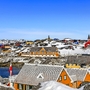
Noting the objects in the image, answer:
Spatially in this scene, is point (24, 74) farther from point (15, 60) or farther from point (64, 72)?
point (15, 60)

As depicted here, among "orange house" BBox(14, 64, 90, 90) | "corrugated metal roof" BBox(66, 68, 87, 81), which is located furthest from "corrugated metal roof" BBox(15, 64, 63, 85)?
"corrugated metal roof" BBox(66, 68, 87, 81)

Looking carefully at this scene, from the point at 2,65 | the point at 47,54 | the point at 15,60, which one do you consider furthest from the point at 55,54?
the point at 2,65

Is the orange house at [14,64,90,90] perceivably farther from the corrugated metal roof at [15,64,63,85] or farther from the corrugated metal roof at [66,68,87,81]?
the corrugated metal roof at [66,68,87,81]

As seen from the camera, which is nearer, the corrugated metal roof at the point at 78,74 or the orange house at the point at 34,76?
the orange house at the point at 34,76

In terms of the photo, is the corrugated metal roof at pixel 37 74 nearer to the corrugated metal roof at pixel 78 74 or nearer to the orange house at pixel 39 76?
the orange house at pixel 39 76

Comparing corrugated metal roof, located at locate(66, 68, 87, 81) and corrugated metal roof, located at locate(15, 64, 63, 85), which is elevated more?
corrugated metal roof, located at locate(15, 64, 63, 85)

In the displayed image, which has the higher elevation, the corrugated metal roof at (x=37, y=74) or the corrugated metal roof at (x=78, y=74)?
the corrugated metal roof at (x=37, y=74)

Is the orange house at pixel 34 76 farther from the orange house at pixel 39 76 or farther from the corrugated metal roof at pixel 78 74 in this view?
the corrugated metal roof at pixel 78 74

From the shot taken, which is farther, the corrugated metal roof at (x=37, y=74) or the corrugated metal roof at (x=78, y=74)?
the corrugated metal roof at (x=78, y=74)

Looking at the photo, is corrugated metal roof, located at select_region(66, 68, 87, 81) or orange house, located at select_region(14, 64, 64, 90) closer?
orange house, located at select_region(14, 64, 64, 90)

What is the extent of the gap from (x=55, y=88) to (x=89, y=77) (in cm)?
2019

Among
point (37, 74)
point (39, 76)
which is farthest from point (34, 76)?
point (39, 76)

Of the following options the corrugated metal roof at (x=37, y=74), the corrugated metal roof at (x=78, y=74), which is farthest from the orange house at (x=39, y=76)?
the corrugated metal roof at (x=78, y=74)

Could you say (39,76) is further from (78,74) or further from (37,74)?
(78,74)
